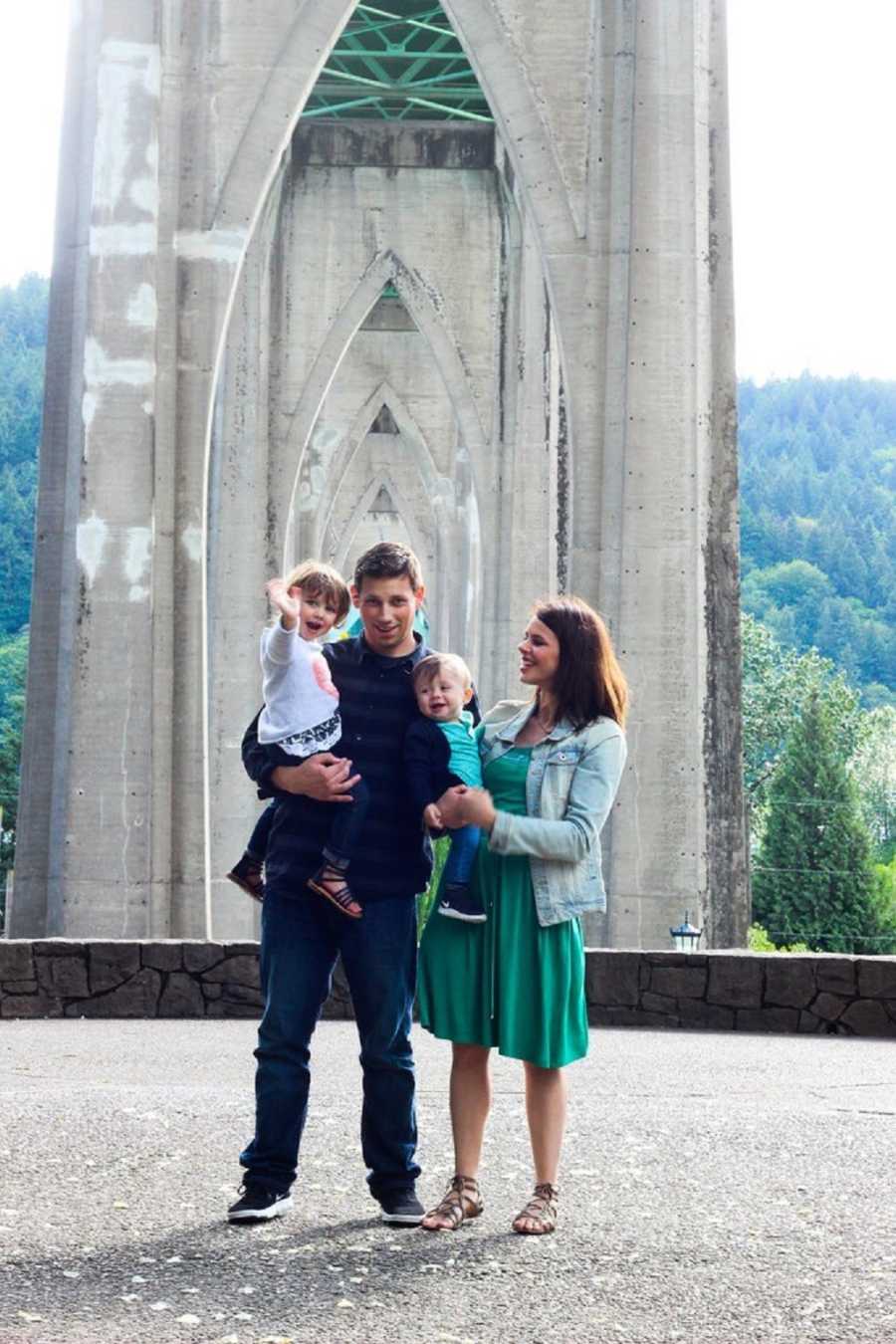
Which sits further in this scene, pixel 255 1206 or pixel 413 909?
pixel 413 909

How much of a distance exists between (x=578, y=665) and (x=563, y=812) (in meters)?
0.41

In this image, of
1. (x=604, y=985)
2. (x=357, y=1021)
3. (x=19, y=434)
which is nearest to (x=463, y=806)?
(x=357, y=1021)

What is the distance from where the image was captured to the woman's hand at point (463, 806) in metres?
6.38

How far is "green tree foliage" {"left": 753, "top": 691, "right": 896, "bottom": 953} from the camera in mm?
77875

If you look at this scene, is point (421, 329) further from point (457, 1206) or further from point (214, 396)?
point (457, 1206)

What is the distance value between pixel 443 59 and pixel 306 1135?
29.8 m

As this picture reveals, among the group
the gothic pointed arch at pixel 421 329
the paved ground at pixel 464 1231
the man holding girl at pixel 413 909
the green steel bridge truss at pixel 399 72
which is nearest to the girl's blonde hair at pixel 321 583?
the man holding girl at pixel 413 909

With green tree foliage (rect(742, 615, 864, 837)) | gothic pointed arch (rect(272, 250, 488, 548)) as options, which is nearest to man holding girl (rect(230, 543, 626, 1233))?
gothic pointed arch (rect(272, 250, 488, 548))

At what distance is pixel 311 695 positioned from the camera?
649 centimetres

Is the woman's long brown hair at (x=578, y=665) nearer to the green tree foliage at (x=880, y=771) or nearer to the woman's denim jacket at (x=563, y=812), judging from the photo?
the woman's denim jacket at (x=563, y=812)

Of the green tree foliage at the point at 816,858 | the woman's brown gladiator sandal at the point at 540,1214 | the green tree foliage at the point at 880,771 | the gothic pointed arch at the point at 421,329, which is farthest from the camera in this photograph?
the green tree foliage at the point at 880,771

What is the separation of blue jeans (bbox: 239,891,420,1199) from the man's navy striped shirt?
7cm

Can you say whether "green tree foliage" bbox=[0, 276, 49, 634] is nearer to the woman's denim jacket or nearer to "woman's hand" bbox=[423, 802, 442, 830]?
the woman's denim jacket

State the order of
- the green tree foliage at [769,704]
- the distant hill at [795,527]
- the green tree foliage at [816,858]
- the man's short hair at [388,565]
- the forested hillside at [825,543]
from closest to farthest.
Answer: the man's short hair at [388,565] → the green tree foliage at [816,858] → the green tree foliage at [769,704] → the distant hill at [795,527] → the forested hillside at [825,543]
